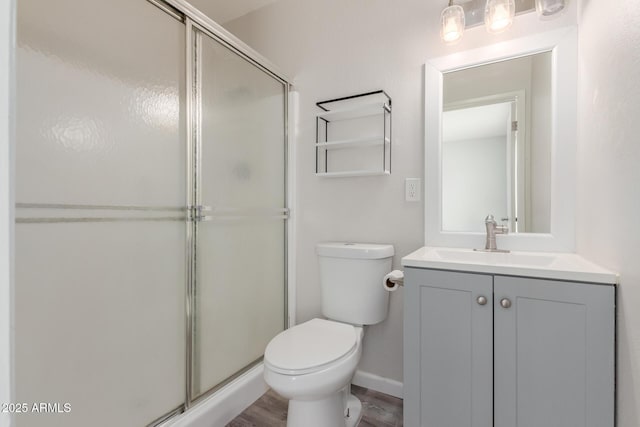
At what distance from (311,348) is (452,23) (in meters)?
1.62

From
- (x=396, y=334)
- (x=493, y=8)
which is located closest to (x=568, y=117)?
(x=493, y=8)

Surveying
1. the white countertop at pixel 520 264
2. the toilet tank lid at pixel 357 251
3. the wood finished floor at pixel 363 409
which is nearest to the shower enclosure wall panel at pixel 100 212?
the wood finished floor at pixel 363 409

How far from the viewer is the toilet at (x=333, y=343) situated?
1.11m

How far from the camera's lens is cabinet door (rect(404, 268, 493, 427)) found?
104 centimetres

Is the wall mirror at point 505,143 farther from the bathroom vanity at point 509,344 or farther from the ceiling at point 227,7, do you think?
the ceiling at point 227,7

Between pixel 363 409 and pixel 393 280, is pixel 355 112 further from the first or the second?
pixel 363 409

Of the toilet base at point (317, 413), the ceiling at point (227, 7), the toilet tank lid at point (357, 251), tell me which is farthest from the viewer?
the ceiling at point (227, 7)

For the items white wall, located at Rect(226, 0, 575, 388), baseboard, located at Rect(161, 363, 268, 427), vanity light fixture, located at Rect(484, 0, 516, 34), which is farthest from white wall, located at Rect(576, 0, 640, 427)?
baseboard, located at Rect(161, 363, 268, 427)

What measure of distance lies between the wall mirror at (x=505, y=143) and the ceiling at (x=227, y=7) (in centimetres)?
133

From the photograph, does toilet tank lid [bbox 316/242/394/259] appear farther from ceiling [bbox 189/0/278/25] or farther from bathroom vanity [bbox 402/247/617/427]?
ceiling [bbox 189/0/278/25]

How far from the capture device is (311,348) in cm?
123

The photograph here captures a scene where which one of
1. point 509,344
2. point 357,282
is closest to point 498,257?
point 509,344

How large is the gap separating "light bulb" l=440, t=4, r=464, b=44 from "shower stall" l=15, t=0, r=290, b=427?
1008 mm

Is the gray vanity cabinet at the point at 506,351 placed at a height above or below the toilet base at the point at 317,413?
above
